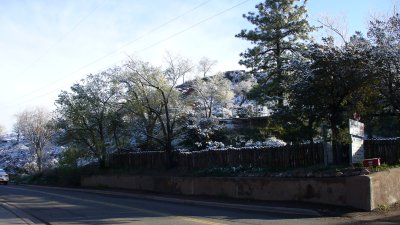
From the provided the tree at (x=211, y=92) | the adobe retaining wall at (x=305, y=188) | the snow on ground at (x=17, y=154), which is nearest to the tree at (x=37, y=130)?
the snow on ground at (x=17, y=154)

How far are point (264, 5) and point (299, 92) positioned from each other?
20.2 meters

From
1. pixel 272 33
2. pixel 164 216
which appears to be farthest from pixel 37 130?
pixel 164 216

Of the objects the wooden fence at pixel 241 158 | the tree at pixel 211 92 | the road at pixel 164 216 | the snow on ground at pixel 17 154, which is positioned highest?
the tree at pixel 211 92

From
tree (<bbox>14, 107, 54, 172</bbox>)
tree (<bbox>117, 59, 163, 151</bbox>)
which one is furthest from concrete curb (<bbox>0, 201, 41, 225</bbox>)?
tree (<bbox>14, 107, 54, 172</bbox>)

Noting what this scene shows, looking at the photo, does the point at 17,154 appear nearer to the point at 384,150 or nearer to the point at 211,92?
the point at 211,92

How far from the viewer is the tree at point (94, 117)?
3803 centimetres

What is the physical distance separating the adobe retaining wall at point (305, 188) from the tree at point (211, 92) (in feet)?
76.3

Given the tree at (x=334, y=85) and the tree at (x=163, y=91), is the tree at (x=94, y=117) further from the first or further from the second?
the tree at (x=334, y=85)

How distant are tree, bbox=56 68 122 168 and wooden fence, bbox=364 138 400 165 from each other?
21.8 metres

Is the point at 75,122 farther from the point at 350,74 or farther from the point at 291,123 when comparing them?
the point at 350,74

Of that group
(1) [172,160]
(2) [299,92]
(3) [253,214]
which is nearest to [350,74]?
(2) [299,92]

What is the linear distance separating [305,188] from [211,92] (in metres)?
36.5

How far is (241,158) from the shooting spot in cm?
2586

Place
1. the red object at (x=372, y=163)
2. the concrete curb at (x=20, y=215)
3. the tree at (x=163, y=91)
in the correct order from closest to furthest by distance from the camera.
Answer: the concrete curb at (x=20, y=215) < the red object at (x=372, y=163) < the tree at (x=163, y=91)
